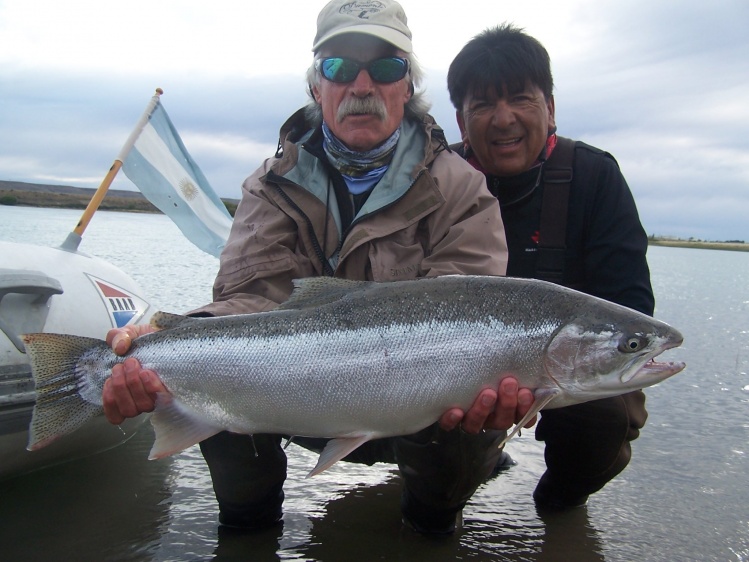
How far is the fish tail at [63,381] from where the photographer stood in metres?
3.62

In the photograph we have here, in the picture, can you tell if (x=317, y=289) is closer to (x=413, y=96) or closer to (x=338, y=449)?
(x=338, y=449)

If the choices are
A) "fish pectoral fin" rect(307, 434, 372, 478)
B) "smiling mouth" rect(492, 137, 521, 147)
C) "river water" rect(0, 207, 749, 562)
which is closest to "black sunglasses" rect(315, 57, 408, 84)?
"smiling mouth" rect(492, 137, 521, 147)

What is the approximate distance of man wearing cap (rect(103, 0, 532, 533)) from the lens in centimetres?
408

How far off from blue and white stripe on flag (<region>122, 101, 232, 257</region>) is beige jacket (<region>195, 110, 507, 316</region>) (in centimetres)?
429

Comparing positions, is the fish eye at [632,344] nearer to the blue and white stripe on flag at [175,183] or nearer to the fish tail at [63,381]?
the fish tail at [63,381]

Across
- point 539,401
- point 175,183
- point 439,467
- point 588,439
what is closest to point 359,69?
point 539,401

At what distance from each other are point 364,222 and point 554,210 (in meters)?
1.44

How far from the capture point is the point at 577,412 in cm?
445

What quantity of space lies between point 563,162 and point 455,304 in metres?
2.04

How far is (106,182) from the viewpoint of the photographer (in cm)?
741

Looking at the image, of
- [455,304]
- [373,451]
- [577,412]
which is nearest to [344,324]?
[455,304]

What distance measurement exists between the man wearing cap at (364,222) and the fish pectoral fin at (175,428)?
1.72 ft

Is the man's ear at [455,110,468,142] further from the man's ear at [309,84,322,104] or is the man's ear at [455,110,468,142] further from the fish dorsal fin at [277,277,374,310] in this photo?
the fish dorsal fin at [277,277,374,310]

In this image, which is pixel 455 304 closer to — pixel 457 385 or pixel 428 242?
pixel 457 385
